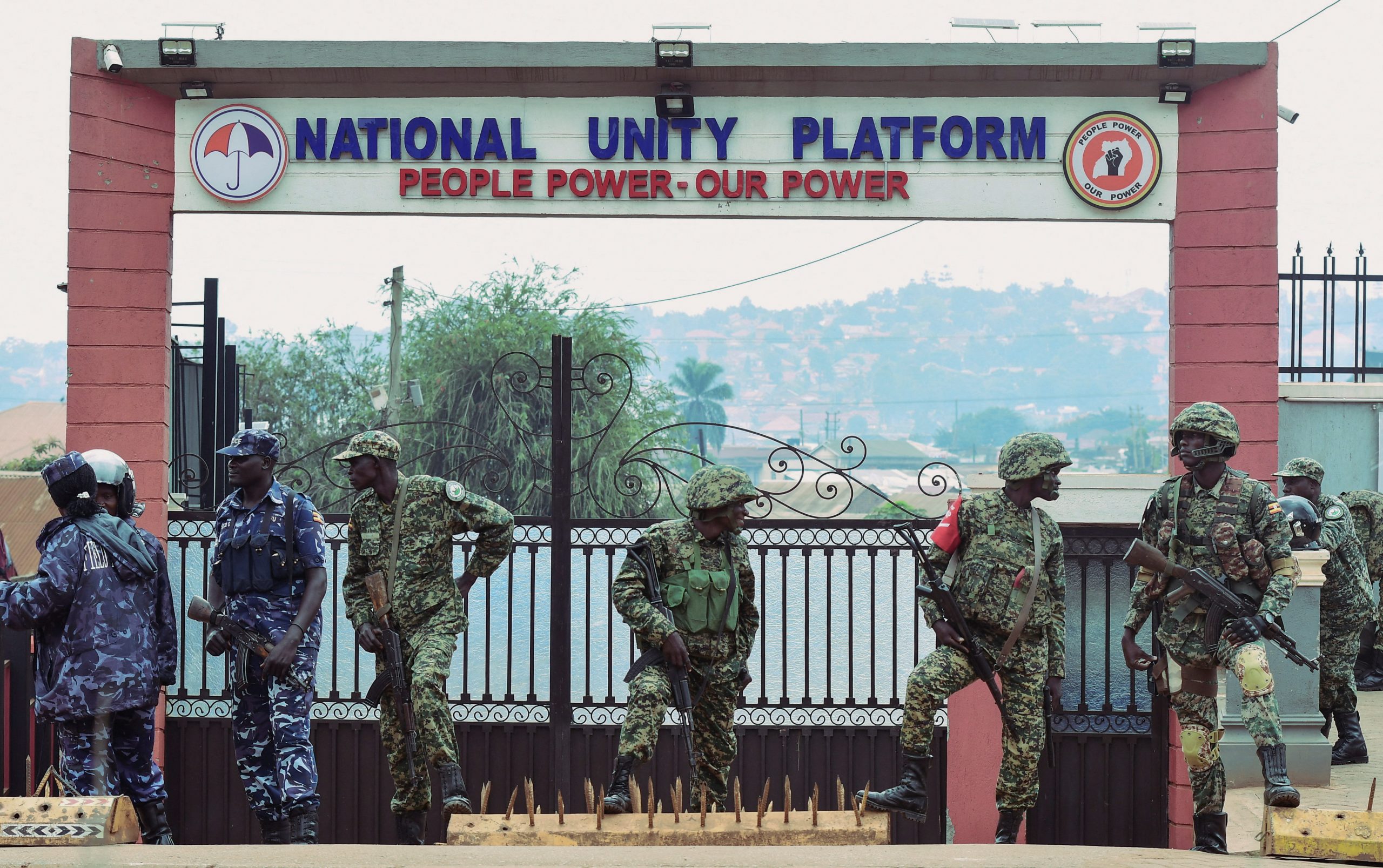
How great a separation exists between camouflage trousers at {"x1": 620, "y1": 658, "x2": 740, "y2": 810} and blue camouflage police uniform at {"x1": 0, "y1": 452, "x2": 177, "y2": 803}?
2.09m

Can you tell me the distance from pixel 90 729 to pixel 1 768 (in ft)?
2.68

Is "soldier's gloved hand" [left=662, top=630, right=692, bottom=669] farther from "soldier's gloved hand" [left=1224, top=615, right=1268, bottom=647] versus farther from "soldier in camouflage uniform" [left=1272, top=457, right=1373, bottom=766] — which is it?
"soldier in camouflage uniform" [left=1272, top=457, right=1373, bottom=766]

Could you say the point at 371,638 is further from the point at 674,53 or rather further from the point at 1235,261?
the point at 1235,261

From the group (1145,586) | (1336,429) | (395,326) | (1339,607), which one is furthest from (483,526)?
(395,326)

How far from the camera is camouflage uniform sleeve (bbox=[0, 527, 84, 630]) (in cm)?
535

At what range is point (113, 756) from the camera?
5.62m

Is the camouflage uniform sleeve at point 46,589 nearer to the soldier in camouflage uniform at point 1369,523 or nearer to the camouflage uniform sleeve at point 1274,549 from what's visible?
the camouflage uniform sleeve at point 1274,549

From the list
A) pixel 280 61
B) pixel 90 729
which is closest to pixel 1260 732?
pixel 90 729

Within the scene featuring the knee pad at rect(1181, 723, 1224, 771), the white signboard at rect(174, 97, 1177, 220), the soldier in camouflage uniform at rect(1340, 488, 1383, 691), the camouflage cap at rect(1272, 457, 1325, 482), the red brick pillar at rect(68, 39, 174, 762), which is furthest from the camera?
the soldier in camouflage uniform at rect(1340, 488, 1383, 691)

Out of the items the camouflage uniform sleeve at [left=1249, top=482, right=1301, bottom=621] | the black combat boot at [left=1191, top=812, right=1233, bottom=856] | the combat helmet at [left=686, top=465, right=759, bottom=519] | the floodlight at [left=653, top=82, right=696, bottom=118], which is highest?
the floodlight at [left=653, top=82, right=696, bottom=118]

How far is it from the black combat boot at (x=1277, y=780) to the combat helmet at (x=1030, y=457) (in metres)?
1.47

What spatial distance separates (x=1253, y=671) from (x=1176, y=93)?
3.35 m

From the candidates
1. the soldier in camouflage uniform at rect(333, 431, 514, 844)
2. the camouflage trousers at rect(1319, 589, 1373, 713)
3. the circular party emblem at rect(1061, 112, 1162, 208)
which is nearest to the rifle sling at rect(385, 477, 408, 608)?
the soldier in camouflage uniform at rect(333, 431, 514, 844)

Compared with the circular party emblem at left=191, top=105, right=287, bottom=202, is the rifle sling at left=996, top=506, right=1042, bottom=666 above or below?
below
